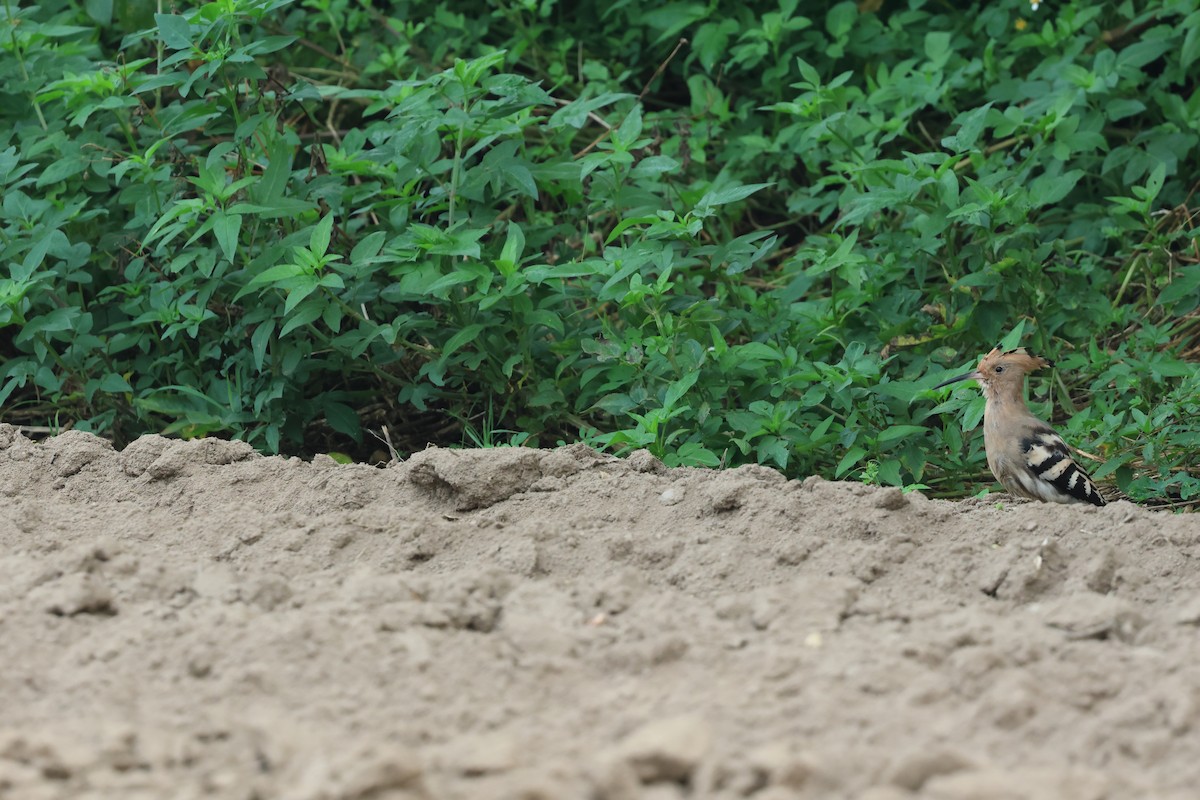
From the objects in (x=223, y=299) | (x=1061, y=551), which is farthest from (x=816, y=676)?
(x=223, y=299)

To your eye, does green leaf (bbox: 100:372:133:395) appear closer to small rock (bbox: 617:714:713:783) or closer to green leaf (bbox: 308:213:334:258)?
green leaf (bbox: 308:213:334:258)

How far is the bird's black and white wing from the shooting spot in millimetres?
4848

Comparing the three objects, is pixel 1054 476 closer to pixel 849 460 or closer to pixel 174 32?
pixel 849 460

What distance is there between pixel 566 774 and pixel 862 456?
9.63 feet

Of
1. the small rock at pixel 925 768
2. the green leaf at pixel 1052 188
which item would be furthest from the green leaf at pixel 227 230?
the small rock at pixel 925 768

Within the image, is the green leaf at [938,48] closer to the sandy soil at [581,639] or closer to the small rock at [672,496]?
the sandy soil at [581,639]

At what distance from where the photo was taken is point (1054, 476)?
4863 millimetres

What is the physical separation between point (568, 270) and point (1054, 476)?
74.1 inches

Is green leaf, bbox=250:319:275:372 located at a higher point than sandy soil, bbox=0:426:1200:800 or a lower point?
lower

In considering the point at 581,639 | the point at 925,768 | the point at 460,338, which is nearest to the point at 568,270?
the point at 460,338

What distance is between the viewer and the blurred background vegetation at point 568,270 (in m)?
5.32

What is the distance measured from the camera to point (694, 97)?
25.0ft

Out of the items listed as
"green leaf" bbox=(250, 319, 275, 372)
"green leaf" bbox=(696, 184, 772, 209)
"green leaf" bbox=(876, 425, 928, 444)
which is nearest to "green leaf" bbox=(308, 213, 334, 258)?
Result: "green leaf" bbox=(250, 319, 275, 372)

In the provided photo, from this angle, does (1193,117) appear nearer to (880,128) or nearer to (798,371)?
(880,128)
